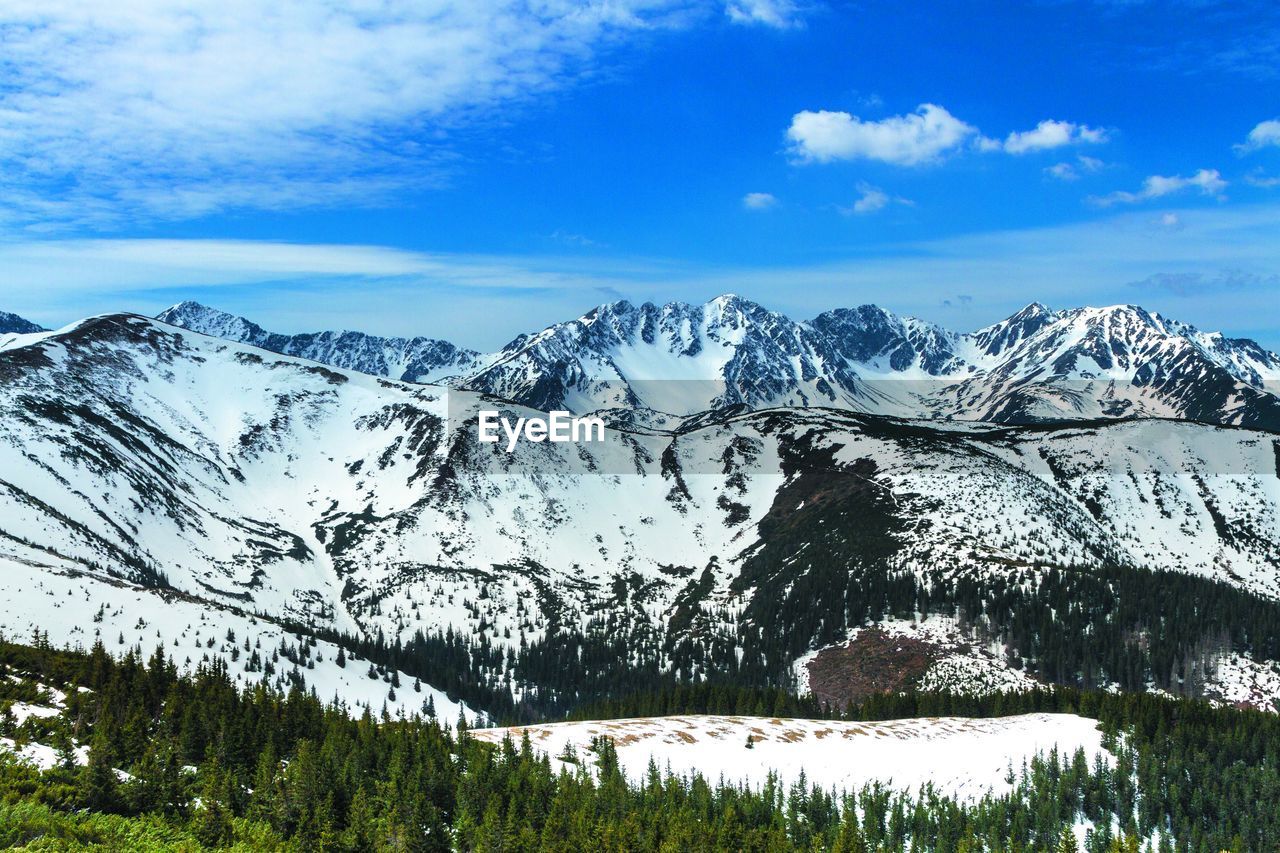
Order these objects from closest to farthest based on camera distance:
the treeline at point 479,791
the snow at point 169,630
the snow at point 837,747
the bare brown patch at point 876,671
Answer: the treeline at point 479,791, the snow at point 837,747, the snow at point 169,630, the bare brown patch at point 876,671

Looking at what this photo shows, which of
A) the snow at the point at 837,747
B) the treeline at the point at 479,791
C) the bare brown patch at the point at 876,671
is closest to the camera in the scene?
the treeline at the point at 479,791

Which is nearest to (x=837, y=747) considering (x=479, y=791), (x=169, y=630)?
(x=479, y=791)

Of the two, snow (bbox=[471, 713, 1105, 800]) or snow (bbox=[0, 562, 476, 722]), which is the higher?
snow (bbox=[0, 562, 476, 722])

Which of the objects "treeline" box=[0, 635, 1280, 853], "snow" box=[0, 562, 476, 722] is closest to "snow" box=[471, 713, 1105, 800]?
"treeline" box=[0, 635, 1280, 853]

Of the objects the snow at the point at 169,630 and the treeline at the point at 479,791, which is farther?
the snow at the point at 169,630

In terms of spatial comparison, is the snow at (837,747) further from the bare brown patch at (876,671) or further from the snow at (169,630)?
the snow at (169,630)

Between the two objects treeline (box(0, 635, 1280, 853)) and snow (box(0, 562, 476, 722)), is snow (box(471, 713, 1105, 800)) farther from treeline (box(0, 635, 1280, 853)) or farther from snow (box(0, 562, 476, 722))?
snow (box(0, 562, 476, 722))

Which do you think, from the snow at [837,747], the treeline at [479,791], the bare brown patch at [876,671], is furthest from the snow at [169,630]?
the bare brown patch at [876,671]
